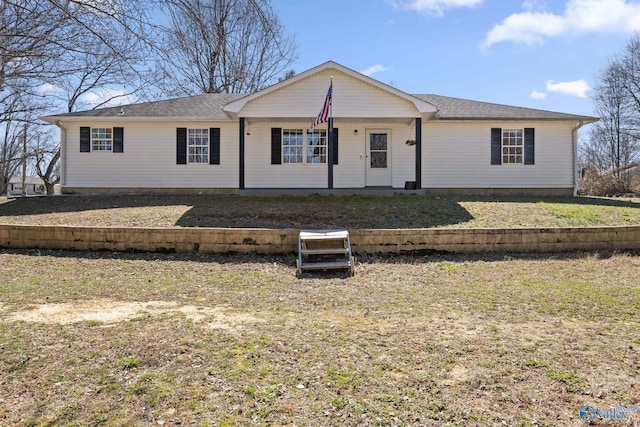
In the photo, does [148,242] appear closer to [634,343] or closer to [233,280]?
[233,280]

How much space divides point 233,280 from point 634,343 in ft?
16.0

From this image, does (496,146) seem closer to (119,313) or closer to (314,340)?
(314,340)

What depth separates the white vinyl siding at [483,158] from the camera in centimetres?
1535

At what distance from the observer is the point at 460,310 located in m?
4.72

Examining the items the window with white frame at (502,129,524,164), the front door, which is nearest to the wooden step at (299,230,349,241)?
the front door

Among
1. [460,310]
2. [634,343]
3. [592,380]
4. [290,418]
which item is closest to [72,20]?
[290,418]

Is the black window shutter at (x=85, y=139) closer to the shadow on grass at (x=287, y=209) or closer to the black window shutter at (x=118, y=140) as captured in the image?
the black window shutter at (x=118, y=140)

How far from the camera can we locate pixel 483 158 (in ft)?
50.7

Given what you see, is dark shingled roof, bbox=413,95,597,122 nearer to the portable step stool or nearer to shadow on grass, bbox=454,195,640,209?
shadow on grass, bbox=454,195,640,209

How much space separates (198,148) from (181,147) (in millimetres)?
616

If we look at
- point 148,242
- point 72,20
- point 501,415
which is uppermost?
point 72,20

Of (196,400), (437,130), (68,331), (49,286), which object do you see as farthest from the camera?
(437,130)

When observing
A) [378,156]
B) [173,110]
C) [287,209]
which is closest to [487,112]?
[378,156]

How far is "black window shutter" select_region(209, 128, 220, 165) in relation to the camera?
15.2m
